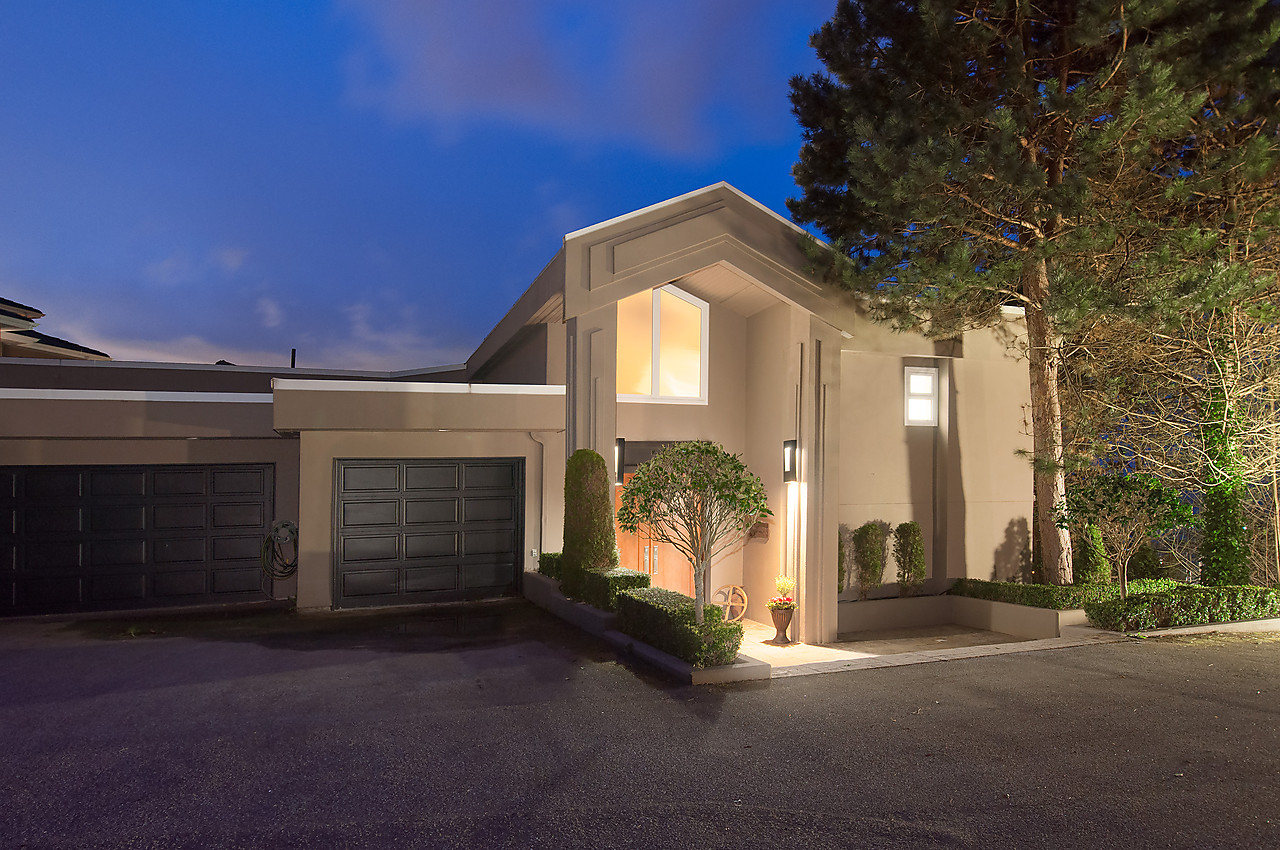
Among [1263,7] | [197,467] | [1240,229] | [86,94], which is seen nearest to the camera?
[1263,7]

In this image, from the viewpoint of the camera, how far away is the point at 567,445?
11.5 m

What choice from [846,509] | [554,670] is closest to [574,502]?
[554,670]

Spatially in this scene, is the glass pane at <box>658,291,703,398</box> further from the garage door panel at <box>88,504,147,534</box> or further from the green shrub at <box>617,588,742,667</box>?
the garage door panel at <box>88,504,147,534</box>

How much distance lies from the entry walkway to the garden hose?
298 inches

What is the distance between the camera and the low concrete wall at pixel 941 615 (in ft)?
38.6

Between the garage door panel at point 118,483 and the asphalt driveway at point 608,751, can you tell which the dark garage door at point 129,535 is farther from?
the asphalt driveway at point 608,751

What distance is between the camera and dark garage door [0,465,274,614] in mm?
11586

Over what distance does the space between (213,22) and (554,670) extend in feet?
183

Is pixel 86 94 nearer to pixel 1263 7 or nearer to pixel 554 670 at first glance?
pixel 554 670

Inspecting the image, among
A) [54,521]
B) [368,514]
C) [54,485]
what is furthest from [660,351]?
[54,521]

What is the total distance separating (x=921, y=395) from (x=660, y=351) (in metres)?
4.78

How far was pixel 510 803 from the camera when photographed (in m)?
4.61

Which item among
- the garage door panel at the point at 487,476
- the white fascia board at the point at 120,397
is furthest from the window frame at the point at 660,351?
the white fascia board at the point at 120,397

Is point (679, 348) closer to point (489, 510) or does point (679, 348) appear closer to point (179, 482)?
point (489, 510)
